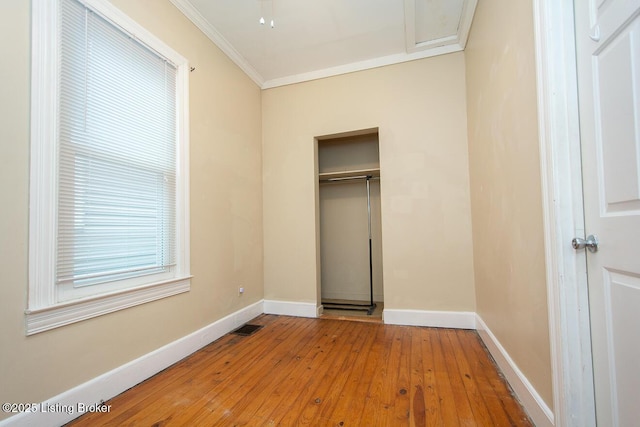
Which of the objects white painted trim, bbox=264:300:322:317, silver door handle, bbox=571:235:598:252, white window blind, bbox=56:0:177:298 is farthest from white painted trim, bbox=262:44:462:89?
white painted trim, bbox=264:300:322:317

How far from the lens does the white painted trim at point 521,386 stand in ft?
4.20

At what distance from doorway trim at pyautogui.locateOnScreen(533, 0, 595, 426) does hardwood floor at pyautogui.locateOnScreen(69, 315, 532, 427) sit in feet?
1.58

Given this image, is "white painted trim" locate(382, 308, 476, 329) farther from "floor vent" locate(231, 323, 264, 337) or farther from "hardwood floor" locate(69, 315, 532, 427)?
"floor vent" locate(231, 323, 264, 337)

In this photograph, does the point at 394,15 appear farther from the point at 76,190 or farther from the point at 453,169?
the point at 76,190

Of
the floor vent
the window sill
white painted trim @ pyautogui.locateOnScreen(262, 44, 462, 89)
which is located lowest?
the floor vent

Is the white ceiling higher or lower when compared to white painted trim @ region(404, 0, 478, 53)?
higher

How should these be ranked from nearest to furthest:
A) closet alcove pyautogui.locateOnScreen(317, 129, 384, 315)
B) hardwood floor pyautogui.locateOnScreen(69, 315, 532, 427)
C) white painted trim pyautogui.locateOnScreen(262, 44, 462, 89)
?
1. hardwood floor pyautogui.locateOnScreen(69, 315, 532, 427)
2. white painted trim pyautogui.locateOnScreen(262, 44, 462, 89)
3. closet alcove pyautogui.locateOnScreen(317, 129, 384, 315)

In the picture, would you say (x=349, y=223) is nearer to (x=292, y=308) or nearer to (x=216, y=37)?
(x=292, y=308)

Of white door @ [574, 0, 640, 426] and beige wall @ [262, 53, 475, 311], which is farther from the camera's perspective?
beige wall @ [262, 53, 475, 311]

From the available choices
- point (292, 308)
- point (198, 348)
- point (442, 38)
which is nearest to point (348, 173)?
point (442, 38)

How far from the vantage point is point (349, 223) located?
3875 millimetres

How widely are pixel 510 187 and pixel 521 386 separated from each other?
116 centimetres

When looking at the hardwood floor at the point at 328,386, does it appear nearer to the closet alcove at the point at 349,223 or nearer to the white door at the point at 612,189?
the white door at the point at 612,189

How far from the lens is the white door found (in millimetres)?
873
